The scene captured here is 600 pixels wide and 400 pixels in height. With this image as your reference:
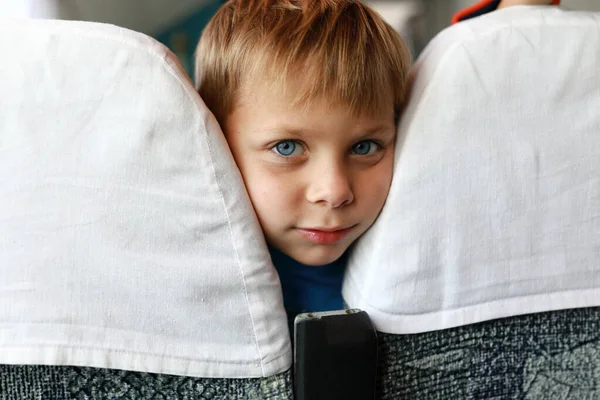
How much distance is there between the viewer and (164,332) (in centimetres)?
52

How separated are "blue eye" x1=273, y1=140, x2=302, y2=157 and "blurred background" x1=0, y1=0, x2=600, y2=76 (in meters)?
1.13

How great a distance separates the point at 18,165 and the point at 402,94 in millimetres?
381

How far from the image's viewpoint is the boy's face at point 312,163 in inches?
23.7

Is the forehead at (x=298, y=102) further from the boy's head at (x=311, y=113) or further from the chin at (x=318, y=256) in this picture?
the chin at (x=318, y=256)

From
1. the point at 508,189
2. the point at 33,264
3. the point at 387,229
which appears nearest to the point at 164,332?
the point at 33,264

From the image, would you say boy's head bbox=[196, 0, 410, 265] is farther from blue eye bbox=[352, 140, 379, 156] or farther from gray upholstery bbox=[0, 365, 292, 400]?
gray upholstery bbox=[0, 365, 292, 400]

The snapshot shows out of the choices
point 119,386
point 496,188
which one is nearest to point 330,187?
point 496,188

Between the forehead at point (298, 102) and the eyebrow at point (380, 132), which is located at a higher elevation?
the forehead at point (298, 102)

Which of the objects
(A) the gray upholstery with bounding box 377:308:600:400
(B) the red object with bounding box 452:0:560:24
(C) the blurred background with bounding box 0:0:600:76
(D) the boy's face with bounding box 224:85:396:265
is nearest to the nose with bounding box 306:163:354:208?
(D) the boy's face with bounding box 224:85:396:265

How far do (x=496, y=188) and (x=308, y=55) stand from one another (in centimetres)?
22

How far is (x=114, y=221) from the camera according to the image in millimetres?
512

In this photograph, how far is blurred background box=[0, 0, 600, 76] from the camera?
1824 mm

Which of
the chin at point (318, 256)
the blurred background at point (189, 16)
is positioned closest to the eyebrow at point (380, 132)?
the chin at point (318, 256)

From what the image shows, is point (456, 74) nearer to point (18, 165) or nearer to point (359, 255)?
point (359, 255)
